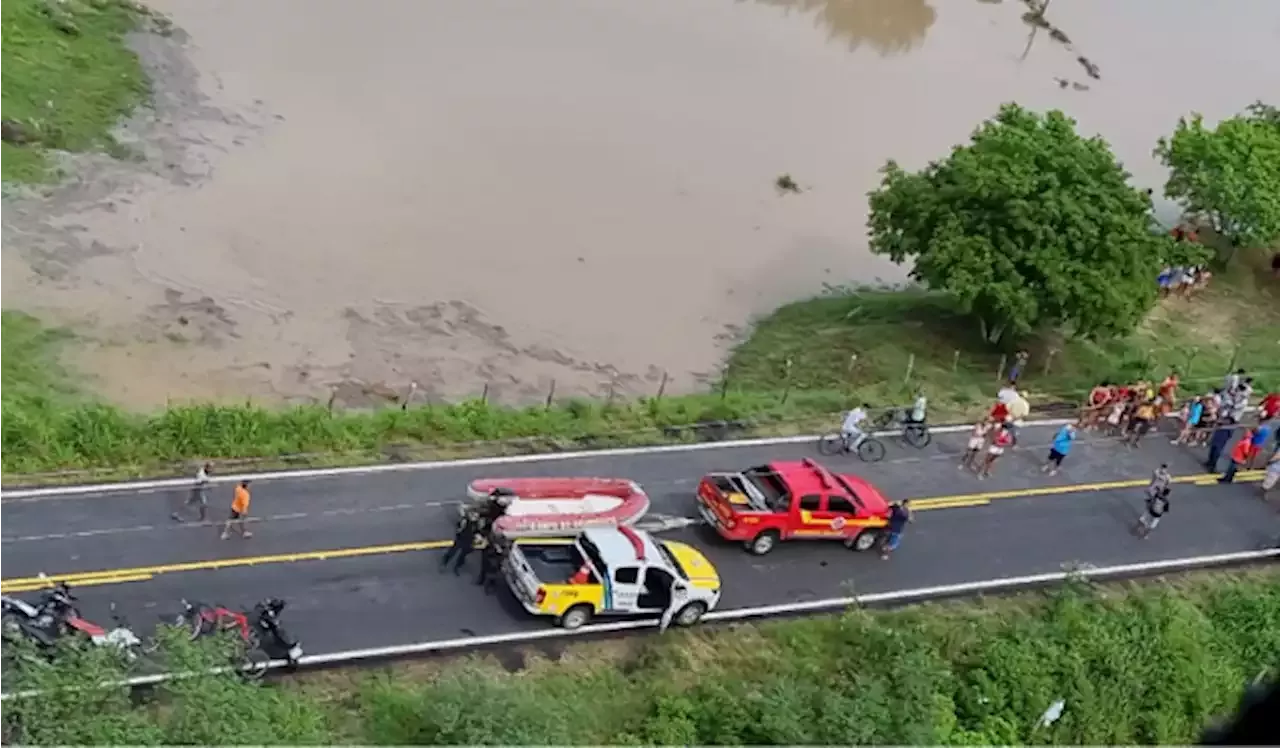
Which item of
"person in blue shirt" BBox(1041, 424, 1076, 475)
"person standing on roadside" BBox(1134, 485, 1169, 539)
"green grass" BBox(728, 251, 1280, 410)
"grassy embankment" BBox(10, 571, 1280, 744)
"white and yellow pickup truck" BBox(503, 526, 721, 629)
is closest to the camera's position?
"grassy embankment" BBox(10, 571, 1280, 744)

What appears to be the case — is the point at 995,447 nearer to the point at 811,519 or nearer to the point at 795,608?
the point at 811,519

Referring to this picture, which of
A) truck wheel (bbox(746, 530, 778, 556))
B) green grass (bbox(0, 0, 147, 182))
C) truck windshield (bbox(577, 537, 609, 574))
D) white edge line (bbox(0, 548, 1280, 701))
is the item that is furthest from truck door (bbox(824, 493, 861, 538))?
green grass (bbox(0, 0, 147, 182))

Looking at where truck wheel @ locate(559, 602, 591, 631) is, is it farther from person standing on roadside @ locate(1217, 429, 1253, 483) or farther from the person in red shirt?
the person in red shirt

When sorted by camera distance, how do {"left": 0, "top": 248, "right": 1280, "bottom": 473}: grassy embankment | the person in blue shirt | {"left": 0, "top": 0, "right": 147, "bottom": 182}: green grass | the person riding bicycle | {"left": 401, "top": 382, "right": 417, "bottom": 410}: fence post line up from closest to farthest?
1. {"left": 0, "top": 248, "right": 1280, "bottom": 473}: grassy embankment
2. the person riding bicycle
3. the person in blue shirt
4. {"left": 401, "top": 382, "right": 417, "bottom": 410}: fence post
5. {"left": 0, "top": 0, "right": 147, "bottom": 182}: green grass

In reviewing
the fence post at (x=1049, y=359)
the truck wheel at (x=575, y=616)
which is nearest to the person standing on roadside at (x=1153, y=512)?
the fence post at (x=1049, y=359)

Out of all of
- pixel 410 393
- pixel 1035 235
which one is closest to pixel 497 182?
pixel 410 393

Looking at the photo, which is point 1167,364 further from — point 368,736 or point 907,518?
point 368,736

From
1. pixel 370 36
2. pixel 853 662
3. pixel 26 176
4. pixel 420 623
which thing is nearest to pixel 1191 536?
pixel 853 662

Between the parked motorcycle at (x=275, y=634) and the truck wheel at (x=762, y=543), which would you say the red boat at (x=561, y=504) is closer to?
the truck wheel at (x=762, y=543)
